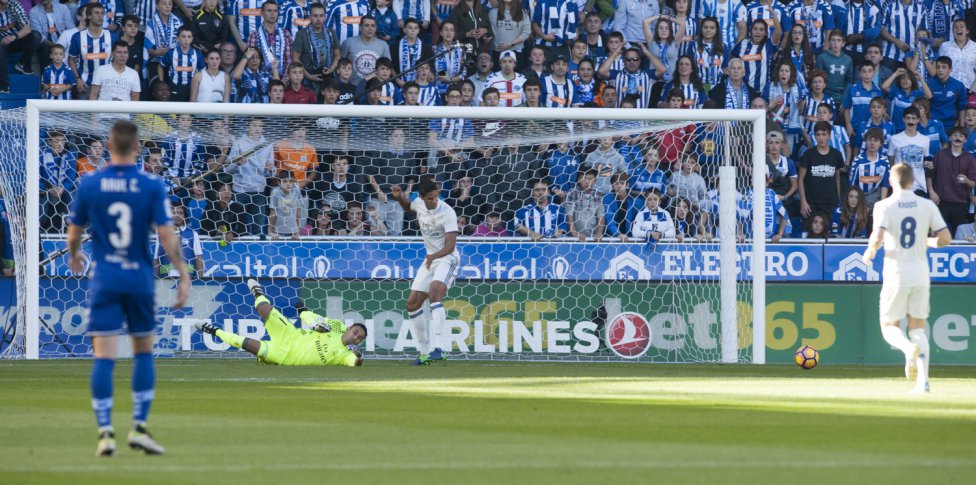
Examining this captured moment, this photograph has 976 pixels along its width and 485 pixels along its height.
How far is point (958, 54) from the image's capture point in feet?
70.4

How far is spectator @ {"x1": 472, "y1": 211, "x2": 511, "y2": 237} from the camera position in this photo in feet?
57.5

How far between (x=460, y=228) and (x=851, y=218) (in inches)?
216

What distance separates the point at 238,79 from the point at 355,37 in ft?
6.13

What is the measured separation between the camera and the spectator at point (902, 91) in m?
20.7

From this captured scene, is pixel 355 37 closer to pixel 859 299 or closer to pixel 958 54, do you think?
pixel 859 299

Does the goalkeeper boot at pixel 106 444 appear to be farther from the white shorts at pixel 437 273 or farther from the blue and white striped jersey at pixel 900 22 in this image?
the blue and white striped jersey at pixel 900 22

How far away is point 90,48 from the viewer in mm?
18609

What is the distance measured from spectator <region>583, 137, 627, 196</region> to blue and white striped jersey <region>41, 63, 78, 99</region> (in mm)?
7098

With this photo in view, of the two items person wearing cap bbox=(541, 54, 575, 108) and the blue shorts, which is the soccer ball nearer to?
person wearing cap bbox=(541, 54, 575, 108)

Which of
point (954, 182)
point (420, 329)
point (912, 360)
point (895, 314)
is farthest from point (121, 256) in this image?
point (954, 182)

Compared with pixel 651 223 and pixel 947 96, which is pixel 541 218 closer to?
pixel 651 223

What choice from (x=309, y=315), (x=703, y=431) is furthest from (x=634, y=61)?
(x=703, y=431)

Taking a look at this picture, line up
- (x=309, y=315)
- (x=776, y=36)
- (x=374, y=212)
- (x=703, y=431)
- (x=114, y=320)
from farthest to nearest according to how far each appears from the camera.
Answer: (x=776, y=36) < (x=374, y=212) < (x=309, y=315) < (x=703, y=431) < (x=114, y=320)

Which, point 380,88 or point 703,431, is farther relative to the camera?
point 380,88
